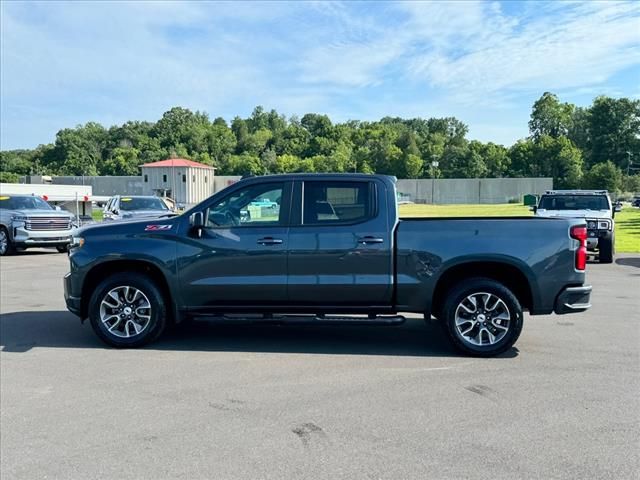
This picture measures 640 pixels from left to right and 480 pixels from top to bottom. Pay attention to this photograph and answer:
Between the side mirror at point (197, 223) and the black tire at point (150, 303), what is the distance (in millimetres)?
802

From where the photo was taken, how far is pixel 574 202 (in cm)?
1620

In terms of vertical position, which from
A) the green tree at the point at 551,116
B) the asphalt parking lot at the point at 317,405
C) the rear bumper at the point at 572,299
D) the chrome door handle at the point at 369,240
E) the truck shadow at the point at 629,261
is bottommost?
the asphalt parking lot at the point at 317,405

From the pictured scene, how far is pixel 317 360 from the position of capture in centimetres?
585

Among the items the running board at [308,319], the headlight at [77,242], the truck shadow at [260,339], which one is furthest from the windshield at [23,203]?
the running board at [308,319]

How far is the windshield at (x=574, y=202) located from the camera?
16.0 meters

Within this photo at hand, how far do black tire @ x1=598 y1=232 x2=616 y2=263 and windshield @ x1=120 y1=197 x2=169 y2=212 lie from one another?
14190 millimetres

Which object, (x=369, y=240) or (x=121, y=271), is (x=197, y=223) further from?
(x=369, y=240)

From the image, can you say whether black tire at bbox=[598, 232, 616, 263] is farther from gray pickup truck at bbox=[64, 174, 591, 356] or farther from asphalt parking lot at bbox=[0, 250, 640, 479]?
gray pickup truck at bbox=[64, 174, 591, 356]

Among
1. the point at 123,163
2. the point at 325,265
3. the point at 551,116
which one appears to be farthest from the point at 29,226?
the point at 551,116

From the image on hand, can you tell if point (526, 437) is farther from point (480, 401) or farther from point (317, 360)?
point (317, 360)

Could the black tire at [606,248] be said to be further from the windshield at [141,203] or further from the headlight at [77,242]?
the windshield at [141,203]

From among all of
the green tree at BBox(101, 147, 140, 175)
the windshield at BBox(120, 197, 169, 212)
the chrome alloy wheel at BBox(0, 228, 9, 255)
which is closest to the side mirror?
the chrome alloy wheel at BBox(0, 228, 9, 255)

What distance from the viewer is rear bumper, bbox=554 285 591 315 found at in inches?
229

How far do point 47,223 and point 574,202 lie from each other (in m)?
15.9
